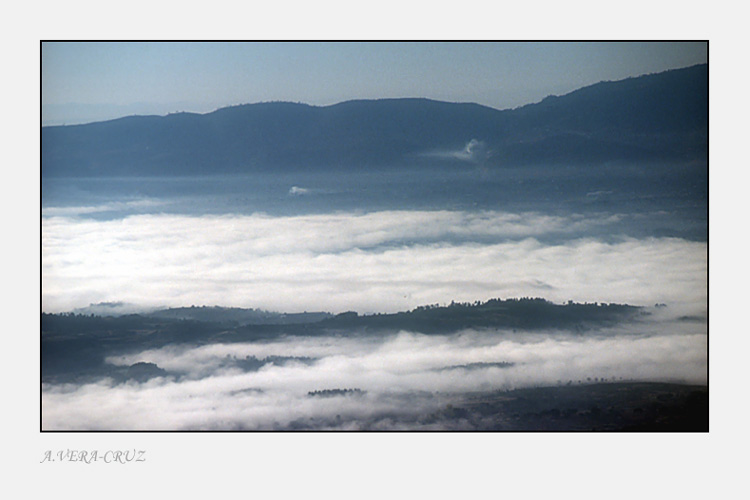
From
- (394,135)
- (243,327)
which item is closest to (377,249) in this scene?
(394,135)

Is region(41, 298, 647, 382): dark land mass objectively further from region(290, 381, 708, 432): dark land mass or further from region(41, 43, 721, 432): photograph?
region(290, 381, 708, 432): dark land mass

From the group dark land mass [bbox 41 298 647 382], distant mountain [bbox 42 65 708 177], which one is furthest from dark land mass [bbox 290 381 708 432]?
distant mountain [bbox 42 65 708 177]

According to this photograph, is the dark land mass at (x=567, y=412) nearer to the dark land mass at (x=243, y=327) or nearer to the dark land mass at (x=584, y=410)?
the dark land mass at (x=584, y=410)

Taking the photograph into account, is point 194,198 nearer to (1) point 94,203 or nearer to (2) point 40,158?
(1) point 94,203

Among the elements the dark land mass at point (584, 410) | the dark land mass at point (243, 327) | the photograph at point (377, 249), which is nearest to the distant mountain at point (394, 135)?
the photograph at point (377, 249)

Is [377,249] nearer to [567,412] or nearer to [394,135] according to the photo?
[394,135]
